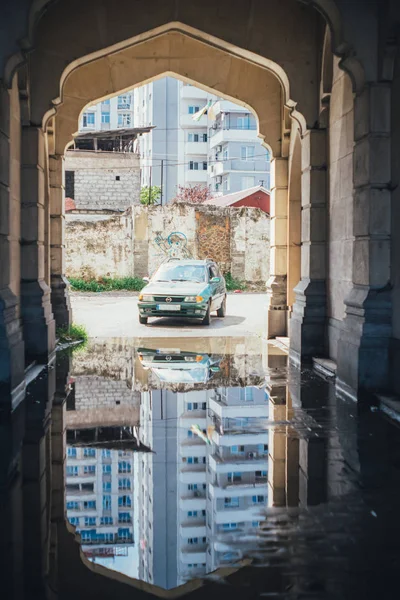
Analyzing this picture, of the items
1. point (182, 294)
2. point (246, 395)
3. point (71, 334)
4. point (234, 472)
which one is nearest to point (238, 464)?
point (234, 472)

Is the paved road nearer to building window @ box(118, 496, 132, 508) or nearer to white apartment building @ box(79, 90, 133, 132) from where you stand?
building window @ box(118, 496, 132, 508)

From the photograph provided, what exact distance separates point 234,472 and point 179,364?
6.25 metres

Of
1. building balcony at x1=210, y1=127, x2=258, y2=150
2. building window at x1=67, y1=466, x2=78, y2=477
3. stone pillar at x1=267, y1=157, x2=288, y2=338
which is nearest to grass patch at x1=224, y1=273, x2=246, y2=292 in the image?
stone pillar at x1=267, y1=157, x2=288, y2=338

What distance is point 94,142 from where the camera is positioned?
45812 millimetres

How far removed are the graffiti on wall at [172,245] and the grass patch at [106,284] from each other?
1576mm

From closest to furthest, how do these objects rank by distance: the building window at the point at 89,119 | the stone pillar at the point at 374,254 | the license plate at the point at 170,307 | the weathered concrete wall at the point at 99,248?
1. the stone pillar at the point at 374,254
2. the license plate at the point at 170,307
3. the weathered concrete wall at the point at 99,248
4. the building window at the point at 89,119

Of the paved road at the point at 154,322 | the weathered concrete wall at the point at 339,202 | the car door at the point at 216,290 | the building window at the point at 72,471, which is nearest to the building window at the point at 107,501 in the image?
the building window at the point at 72,471

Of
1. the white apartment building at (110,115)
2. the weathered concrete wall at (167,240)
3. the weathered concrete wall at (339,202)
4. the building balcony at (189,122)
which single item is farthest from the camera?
the white apartment building at (110,115)

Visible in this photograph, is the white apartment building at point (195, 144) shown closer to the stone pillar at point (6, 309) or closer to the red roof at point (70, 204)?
the red roof at point (70, 204)

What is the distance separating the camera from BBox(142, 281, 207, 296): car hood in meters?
18.4

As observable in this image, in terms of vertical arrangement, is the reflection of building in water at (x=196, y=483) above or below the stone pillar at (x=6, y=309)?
below

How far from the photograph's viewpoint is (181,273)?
20266 millimetres

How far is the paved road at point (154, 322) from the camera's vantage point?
17.0m

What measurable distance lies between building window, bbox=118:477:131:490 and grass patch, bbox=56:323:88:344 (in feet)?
28.5
